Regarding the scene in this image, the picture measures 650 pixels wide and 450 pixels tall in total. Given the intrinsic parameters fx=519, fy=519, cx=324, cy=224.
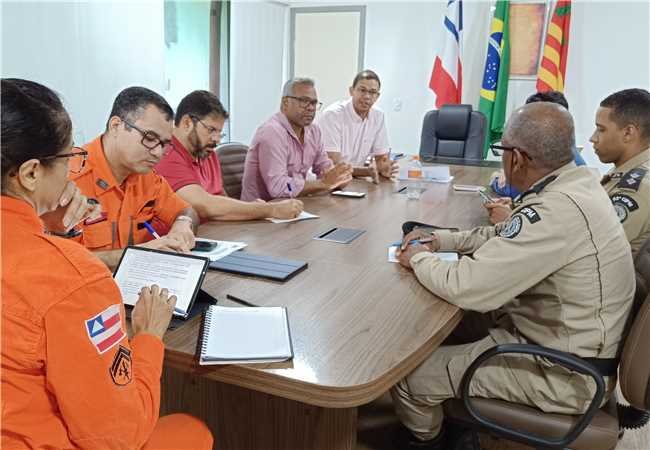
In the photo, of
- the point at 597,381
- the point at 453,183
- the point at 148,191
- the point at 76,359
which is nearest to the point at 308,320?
the point at 76,359

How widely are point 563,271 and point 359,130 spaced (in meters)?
2.68

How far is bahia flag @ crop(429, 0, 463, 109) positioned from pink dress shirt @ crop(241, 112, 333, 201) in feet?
8.75

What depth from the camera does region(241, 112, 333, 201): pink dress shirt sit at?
9.05 feet

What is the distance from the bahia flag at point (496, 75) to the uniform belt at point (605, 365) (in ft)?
13.2

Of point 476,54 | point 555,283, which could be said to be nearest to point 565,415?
point 555,283

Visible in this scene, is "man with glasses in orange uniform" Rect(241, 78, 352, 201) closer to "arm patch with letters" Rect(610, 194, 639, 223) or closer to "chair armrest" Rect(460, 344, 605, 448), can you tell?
"arm patch with letters" Rect(610, 194, 639, 223)

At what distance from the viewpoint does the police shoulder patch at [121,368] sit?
80 centimetres

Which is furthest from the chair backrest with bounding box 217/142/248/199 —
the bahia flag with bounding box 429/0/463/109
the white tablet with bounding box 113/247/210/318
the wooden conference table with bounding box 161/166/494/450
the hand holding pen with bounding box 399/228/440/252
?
the bahia flag with bounding box 429/0/463/109

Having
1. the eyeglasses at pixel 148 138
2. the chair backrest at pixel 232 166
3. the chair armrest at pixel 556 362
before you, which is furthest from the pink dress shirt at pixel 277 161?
the chair armrest at pixel 556 362

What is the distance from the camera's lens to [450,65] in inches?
209

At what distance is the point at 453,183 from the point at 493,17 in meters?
2.71

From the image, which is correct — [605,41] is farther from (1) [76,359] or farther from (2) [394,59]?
(1) [76,359]

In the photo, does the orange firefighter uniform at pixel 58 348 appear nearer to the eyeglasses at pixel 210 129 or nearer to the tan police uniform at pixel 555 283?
the tan police uniform at pixel 555 283

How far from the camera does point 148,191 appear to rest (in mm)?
1867
